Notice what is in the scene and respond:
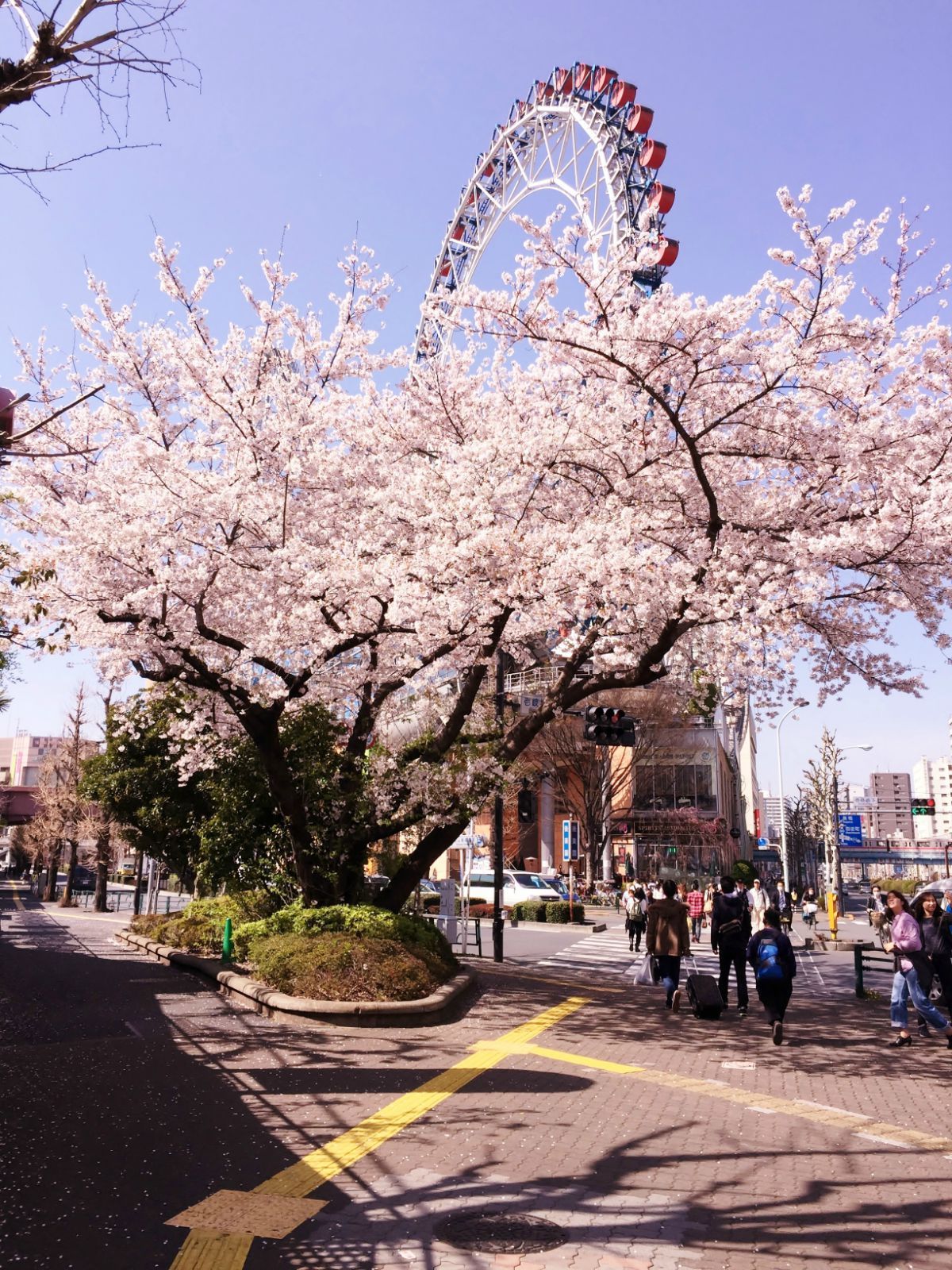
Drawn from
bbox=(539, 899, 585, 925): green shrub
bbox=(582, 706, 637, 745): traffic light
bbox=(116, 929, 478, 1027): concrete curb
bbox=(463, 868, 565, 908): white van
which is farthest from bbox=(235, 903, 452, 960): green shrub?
bbox=(463, 868, 565, 908): white van

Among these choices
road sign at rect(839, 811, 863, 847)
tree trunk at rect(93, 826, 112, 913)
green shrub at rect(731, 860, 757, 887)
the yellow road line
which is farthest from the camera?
road sign at rect(839, 811, 863, 847)

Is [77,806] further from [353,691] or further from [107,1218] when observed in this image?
[107,1218]

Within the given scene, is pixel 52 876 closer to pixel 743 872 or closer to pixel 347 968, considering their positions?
pixel 743 872

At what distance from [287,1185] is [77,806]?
44286 mm

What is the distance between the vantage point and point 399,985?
11773 mm

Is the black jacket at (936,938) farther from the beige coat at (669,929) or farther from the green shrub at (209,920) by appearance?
the green shrub at (209,920)

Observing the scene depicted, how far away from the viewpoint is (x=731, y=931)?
13188 mm

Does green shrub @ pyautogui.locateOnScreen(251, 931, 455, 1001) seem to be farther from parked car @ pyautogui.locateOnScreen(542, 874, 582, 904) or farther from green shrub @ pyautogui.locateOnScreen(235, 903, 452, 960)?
parked car @ pyautogui.locateOnScreen(542, 874, 582, 904)

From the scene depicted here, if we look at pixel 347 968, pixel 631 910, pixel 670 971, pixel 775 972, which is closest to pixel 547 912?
pixel 631 910

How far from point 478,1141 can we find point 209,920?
13.6 metres

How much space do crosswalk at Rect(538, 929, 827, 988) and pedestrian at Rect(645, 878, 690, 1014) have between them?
10.8 ft

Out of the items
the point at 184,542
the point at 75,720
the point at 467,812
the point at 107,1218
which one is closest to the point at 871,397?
the point at 467,812

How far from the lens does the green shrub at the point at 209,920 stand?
18.0 m

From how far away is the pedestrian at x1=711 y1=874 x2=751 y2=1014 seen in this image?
13.1m
